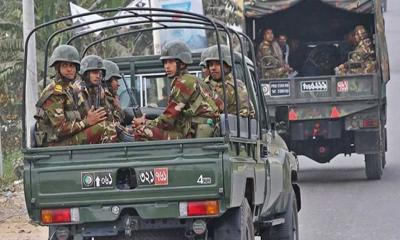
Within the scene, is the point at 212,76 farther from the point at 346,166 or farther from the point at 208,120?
the point at 346,166

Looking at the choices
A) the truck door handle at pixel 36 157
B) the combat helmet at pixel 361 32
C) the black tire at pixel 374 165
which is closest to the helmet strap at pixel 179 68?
the truck door handle at pixel 36 157

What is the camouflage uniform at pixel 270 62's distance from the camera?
1866cm

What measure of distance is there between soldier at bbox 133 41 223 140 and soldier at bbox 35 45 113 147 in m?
0.33

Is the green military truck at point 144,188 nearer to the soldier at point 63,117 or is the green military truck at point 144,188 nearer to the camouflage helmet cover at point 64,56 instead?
the soldier at point 63,117

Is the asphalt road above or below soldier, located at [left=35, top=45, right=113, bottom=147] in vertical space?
below

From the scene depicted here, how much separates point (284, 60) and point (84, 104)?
35.4 feet

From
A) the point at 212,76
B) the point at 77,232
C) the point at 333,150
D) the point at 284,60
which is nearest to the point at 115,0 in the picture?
the point at 284,60

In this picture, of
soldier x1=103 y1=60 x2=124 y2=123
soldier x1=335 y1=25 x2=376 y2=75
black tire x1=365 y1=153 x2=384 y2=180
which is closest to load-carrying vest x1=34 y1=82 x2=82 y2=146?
soldier x1=103 y1=60 x2=124 y2=123

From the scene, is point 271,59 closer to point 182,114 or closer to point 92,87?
point 92,87

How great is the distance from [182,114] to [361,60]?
1040 centimetres

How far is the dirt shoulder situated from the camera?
1287cm

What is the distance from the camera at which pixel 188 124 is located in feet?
27.4

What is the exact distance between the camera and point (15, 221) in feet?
46.1

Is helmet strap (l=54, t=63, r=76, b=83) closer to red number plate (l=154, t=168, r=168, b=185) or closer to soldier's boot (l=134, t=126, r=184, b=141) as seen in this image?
soldier's boot (l=134, t=126, r=184, b=141)
